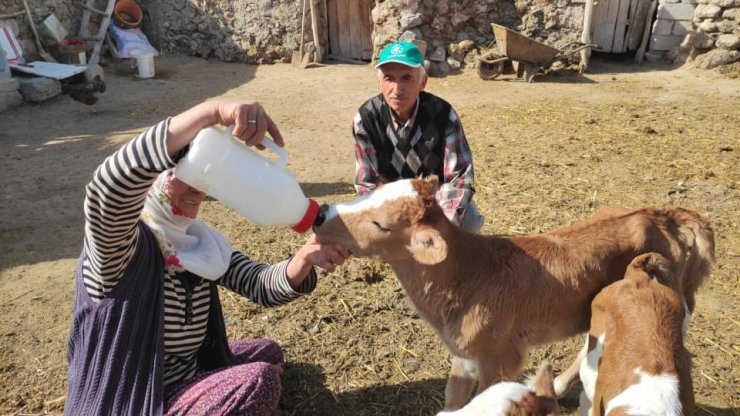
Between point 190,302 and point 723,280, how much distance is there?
4232 millimetres

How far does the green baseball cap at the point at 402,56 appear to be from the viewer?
345 cm

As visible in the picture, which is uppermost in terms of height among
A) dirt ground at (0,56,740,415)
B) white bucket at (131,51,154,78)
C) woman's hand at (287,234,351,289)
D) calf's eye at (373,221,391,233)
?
calf's eye at (373,221,391,233)

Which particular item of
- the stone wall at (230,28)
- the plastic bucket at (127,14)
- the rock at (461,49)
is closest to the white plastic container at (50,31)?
the plastic bucket at (127,14)

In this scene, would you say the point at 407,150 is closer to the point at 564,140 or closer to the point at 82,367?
the point at 82,367

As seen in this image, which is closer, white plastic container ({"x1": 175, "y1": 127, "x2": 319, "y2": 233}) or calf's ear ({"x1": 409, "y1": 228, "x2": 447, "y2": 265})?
white plastic container ({"x1": 175, "y1": 127, "x2": 319, "y2": 233})

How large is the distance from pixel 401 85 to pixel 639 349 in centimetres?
208

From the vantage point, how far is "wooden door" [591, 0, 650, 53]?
1309 cm

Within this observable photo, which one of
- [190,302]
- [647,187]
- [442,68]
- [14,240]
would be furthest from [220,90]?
[190,302]

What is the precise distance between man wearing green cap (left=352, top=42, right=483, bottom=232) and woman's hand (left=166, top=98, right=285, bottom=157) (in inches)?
69.6

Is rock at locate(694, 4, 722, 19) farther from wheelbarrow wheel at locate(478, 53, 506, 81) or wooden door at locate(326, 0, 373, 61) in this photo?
wooden door at locate(326, 0, 373, 61)

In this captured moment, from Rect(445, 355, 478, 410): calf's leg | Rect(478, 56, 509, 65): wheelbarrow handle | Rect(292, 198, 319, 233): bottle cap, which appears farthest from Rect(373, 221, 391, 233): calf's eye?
Rect(478, 56, 509, 65): wheelbarrow handle

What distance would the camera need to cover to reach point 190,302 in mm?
2646

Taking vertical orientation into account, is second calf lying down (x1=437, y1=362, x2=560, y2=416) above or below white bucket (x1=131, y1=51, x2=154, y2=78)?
above

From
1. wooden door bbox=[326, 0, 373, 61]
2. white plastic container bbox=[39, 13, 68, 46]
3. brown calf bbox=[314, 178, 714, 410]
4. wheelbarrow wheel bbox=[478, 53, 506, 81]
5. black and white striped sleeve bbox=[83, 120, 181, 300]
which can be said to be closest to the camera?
black and white striped sleeve bbox=[83, 120, 181, 300]
